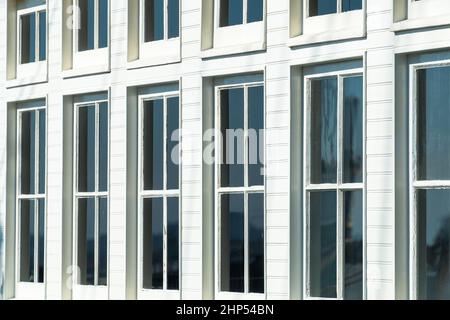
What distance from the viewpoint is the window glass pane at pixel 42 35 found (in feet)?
68.5

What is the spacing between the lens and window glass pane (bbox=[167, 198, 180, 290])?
1802 centimetres

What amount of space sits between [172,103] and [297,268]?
335 cm

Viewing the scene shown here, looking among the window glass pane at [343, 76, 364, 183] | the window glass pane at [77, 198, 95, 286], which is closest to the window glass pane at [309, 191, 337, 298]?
the window glass pane at [343, 76, 364, 183]

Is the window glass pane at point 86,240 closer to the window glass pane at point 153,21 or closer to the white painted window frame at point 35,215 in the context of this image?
the white painted window frame at point 35,215

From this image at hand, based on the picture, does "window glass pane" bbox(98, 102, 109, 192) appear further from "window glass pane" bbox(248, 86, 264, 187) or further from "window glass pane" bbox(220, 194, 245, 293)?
"window glass pane" bbox(248, 86, 264, 187)

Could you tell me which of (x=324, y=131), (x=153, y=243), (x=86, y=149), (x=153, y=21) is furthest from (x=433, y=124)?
(x=86, y=149)

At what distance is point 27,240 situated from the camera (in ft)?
69.4

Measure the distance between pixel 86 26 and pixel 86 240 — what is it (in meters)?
3.23

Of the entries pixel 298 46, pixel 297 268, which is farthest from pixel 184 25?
pixel 297 268

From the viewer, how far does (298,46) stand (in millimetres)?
16141

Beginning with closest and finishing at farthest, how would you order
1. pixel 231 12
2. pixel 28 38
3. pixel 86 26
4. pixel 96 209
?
1. pixel 231 12
2. pixel 96 209
3. pixel 86 26
4. pixel 28 38

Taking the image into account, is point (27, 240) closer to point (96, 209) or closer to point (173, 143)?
point (96, 209)

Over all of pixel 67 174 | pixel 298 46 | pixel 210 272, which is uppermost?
pixel 298 46

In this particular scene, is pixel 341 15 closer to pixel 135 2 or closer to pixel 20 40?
pixel 135 2
